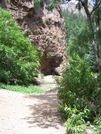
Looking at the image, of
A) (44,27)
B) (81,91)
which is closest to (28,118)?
(81,91)

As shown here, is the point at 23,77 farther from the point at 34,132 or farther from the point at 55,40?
the point at 55,40

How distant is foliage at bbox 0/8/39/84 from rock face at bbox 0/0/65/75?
17.8 feet

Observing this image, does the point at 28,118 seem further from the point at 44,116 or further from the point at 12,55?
the point at 12,55

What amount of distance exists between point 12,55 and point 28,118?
20.4ft

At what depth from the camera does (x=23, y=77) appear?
11086mm

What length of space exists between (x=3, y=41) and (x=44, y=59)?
9.04 m

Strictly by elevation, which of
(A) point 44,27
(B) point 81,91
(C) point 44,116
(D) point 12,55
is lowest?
(C) point 44,116

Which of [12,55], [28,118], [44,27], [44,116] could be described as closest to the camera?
[28,118]

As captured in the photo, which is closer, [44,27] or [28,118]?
[28,118]

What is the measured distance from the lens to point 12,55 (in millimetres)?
10242

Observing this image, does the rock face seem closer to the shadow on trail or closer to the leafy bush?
the shadow on trail

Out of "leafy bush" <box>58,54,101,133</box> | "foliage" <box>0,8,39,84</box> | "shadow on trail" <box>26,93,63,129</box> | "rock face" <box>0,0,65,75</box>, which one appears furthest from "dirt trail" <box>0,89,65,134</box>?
"rock face" <box>0,0,65,75</box>

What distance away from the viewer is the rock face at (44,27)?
1634cm

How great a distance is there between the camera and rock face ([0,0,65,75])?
16344mm
